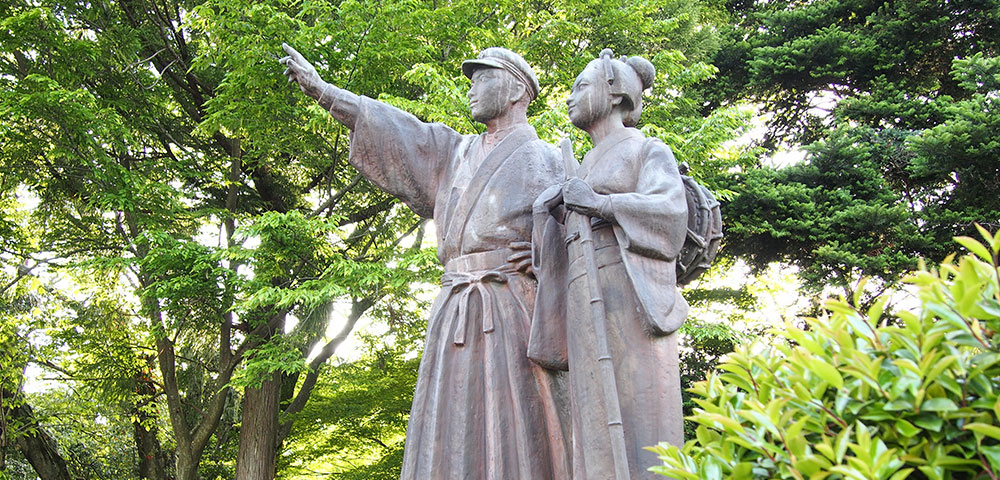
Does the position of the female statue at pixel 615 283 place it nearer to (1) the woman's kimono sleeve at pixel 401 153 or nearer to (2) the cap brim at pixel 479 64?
(2) the cap brim at pixel 479 64

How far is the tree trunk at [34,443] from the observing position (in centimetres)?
1291

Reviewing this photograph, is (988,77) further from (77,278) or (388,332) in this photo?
(77,278)

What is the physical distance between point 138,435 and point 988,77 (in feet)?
48.0

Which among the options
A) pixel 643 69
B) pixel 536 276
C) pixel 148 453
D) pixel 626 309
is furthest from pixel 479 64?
pixel 148 453

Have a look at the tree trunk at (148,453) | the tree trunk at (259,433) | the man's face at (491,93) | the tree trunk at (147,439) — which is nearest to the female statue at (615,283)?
the man's face at (491,93)

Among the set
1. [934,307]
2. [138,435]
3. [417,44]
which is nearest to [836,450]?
[934,307]

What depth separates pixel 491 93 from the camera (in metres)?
3.82

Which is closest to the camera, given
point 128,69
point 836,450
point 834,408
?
point 836,450

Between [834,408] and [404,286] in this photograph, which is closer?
[834,408]

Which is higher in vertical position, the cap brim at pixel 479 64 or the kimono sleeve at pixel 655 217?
the cap brim at pixel 479 64

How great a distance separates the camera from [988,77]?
1100 centimetres

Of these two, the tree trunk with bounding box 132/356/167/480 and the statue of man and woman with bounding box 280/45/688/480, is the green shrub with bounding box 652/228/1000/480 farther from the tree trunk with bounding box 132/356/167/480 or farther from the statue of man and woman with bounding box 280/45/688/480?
the tree trunk with bounding box 132/356/167/480

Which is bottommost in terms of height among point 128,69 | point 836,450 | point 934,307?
point 836,450

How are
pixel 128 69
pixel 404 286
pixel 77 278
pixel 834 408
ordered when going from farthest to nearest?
pixel 77 278 → pixel 128 69 → pixel 404 286 → pixel 834 408
